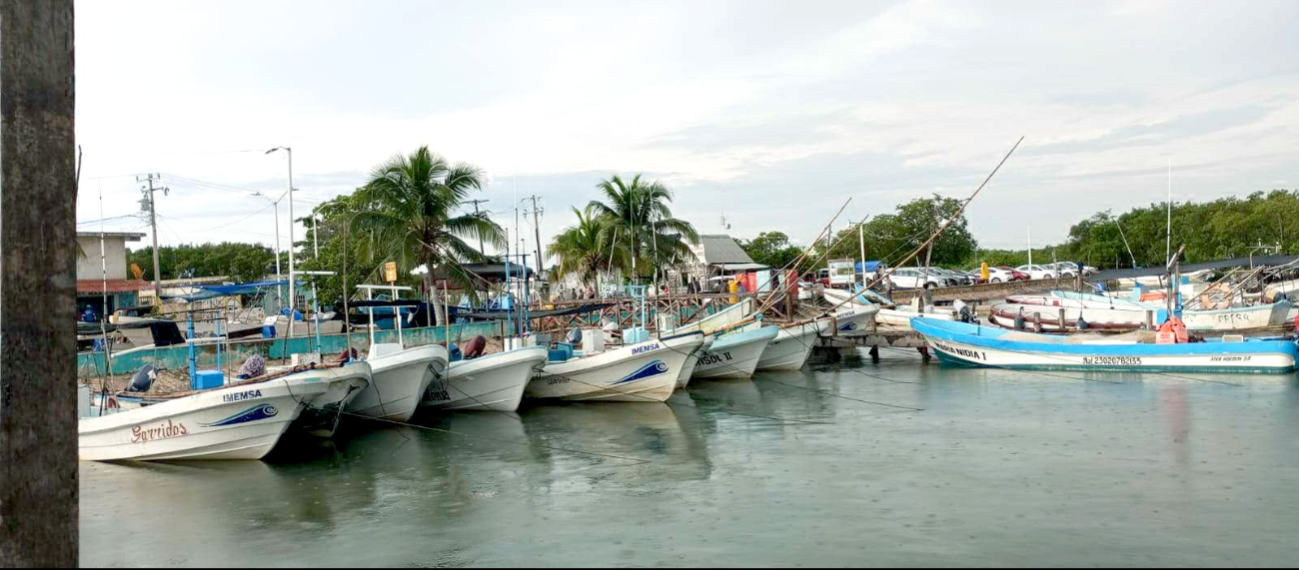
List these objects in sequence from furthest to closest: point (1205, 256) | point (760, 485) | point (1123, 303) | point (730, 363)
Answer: point (1205, 256) < point (1123, 303) < point (730, 363) < point (760, 485)

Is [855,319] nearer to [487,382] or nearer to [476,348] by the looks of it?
[476,348]

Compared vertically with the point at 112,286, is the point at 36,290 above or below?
below

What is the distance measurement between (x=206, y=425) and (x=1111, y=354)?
→ 71.6 ft

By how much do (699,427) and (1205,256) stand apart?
49913mm

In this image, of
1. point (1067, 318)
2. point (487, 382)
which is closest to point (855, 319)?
point (1067, 318)

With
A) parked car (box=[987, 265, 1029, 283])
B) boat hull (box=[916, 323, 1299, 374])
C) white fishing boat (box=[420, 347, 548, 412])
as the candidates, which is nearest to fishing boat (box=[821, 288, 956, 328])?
boat hull (box=[916, 323, 1299, 374])

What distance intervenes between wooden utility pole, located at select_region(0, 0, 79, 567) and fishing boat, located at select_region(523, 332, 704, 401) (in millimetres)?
17558

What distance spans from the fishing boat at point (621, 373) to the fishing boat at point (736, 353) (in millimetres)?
4299

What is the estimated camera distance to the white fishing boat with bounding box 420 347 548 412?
21188 millimetres

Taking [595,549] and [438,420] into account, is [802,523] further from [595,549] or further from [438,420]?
[438,420]

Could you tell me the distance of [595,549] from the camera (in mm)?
10227

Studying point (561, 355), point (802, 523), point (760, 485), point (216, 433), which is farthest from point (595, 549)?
point (561, 355)

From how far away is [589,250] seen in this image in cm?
A: 4322

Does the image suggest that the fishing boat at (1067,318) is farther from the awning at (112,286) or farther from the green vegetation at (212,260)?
the green vegetation at (212,260)
